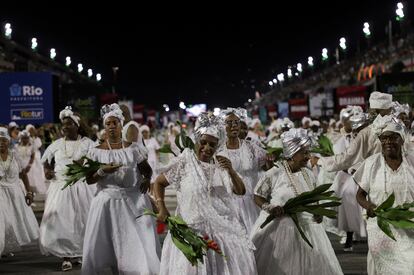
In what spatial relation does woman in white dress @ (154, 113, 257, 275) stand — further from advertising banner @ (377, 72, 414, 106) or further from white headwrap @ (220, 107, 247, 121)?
advertising banner @ (377, 72, 414, 106)

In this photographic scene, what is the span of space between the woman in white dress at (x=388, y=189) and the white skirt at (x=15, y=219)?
6641mm

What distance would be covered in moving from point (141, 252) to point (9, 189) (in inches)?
183

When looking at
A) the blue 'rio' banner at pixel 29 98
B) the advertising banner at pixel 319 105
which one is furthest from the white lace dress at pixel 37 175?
the advertising banner at pixel 319 105

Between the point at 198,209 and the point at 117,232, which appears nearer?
the point at 198,209

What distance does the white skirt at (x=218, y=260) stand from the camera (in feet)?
26.2

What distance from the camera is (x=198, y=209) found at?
8258mm

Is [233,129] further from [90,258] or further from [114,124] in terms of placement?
[90,258]

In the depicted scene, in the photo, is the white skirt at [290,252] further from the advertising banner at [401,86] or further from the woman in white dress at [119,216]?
the advertising banner at [401,86]

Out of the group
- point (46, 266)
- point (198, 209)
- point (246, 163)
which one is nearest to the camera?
point (198, 209)

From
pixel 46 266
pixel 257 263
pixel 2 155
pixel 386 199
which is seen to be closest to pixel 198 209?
pixel 257 263

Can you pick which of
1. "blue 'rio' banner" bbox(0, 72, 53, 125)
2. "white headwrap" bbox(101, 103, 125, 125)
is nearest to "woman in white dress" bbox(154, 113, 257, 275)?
"white headwrap" bbox(101, 103, 125, 125)

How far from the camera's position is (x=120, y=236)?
1046cm

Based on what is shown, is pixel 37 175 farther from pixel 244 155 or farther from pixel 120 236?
pixel 120 236

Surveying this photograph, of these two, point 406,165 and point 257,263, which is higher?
point 406,165
